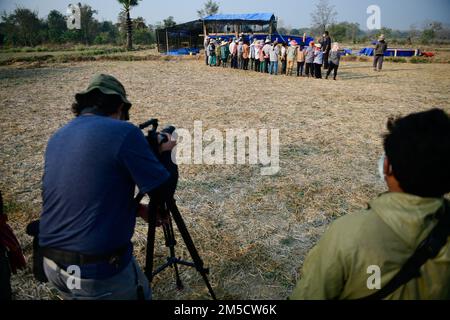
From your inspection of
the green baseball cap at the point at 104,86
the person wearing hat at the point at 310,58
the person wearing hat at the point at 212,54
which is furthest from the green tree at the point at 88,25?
the green baseball cap at the point at 104,86

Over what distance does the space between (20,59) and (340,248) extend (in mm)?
27671

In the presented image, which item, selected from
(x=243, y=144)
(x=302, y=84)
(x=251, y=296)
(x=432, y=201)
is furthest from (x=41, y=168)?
(x=302, y=84)

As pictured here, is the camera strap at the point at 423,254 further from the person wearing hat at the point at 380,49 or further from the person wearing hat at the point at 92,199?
the person wearing hat at the point at 380,49

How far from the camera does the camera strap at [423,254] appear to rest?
3.83ft

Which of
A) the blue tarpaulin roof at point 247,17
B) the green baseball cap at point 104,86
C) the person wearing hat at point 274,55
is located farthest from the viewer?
the blue tarpaulin roof at point 247,17

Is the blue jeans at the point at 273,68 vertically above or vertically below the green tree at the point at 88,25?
below

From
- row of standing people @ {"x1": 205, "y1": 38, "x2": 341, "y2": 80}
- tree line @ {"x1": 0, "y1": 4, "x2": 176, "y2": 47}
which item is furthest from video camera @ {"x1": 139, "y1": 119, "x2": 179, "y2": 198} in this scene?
tree line @ {"x1": 0, "y1": 4, "x2": 176, "y2": 47}

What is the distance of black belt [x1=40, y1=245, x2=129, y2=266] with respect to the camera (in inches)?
64.8

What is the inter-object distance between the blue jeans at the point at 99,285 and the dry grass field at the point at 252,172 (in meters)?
1.08

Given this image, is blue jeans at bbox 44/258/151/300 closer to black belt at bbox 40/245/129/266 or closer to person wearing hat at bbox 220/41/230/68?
black belt at bbox 40/245/129/266

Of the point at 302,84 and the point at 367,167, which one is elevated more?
the point at 302,84

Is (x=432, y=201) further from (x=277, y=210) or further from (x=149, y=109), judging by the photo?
(x=149, y=109)

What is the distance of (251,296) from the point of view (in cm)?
280

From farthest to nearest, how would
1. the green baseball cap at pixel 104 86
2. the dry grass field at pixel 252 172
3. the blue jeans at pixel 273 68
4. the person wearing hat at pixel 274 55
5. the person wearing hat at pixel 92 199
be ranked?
1. the blue jeans at pixel 273 68
2. the person wearing hat at pixel 274 55
3. the dry grass field at pixel 252 172
4. the green baseball cap at pixel 104 86
5. the person wearing hat at pixel 92 199
